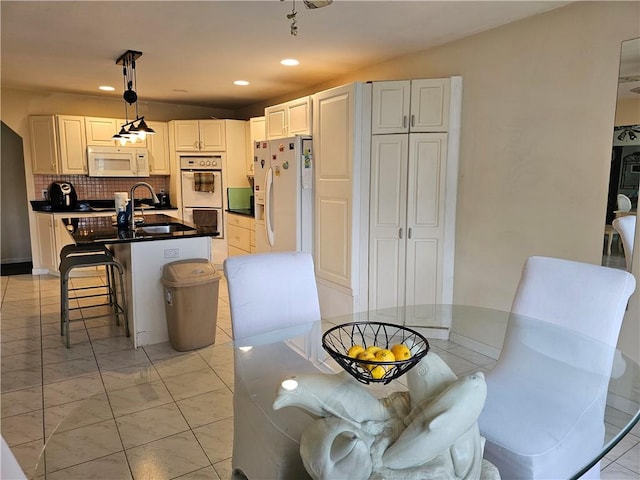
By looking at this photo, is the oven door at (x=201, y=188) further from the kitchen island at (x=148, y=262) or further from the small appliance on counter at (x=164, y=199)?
the kitchen island at (x=148, y=262)

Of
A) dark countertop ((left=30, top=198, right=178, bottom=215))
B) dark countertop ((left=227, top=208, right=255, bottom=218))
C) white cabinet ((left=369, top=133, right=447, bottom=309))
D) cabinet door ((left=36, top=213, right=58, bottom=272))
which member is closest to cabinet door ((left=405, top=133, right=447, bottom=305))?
white cabinet ((left=369, top=133, right=447, bottom=309))

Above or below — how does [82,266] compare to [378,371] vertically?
below

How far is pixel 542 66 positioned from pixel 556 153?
22.7 inches

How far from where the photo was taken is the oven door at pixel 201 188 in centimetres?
605

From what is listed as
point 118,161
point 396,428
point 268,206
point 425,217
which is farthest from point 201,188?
point 396,428

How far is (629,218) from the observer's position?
2.40m

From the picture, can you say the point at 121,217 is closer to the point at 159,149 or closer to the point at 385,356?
the point at 159,149

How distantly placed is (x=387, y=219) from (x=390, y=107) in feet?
2.98

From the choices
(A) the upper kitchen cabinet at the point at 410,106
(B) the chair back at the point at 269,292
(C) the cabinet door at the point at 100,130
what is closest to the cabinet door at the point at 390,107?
(A) the upper kitchen cabinet at the point at 410,106

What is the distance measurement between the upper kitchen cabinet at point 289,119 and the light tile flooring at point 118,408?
6.95 feet

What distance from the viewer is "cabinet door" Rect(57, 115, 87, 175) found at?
545cm

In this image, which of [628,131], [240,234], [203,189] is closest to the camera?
[628,131]

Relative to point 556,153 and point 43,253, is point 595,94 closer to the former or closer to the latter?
point 556,153

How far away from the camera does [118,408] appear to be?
1.79m
